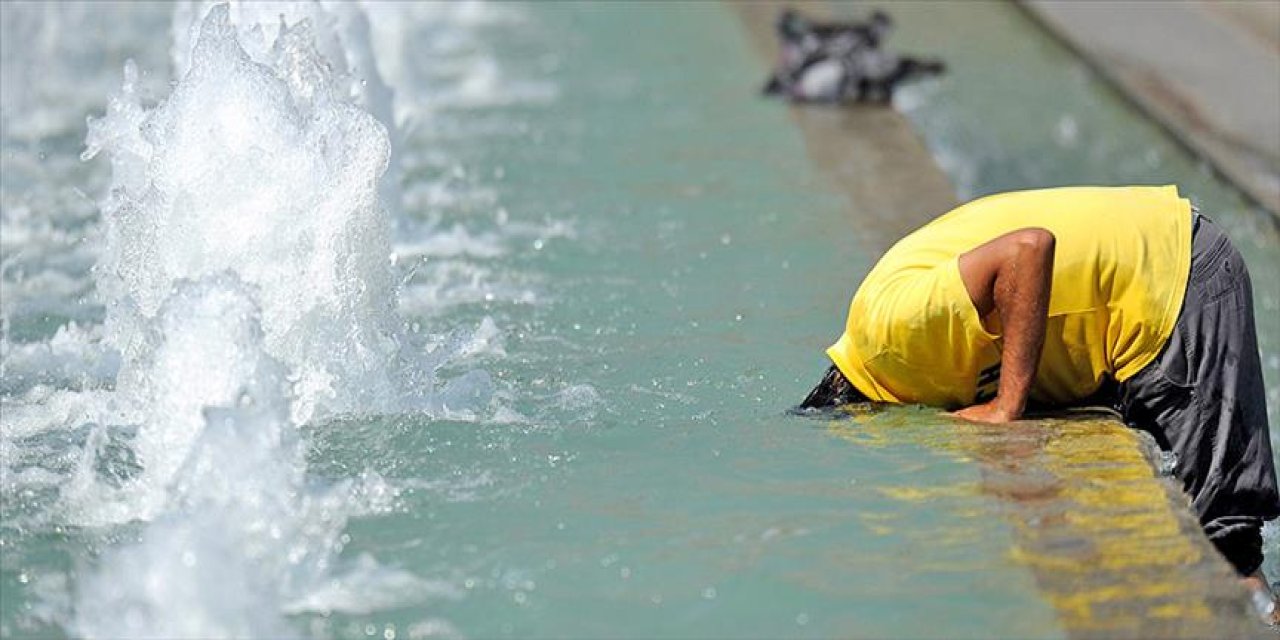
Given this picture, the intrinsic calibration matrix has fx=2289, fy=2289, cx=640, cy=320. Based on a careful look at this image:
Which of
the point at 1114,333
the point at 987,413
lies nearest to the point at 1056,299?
the point at 1114,333

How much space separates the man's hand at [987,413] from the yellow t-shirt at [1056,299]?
0.05 metres

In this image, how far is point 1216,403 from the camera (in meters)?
4.98

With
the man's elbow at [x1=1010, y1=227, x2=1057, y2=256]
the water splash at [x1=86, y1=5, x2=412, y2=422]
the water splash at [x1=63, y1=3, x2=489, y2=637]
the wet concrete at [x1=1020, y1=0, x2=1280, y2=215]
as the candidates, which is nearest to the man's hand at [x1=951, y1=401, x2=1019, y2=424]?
the man's elbow at [x1=1010, y1=227, x2=1057, y2=256]

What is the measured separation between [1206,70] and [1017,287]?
667 cm

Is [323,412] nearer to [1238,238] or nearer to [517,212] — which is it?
[517,212]

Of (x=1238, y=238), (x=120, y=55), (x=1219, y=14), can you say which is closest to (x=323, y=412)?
(x=1238, y=238)

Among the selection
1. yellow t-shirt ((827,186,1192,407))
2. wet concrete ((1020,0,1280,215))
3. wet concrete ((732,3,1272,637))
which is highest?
wet concrete ((1020,0,1280,215))

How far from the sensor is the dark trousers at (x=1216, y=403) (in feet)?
16.2

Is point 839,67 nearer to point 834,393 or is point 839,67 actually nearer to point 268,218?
point 268,218

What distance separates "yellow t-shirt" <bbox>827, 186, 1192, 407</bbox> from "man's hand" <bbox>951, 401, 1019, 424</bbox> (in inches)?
1.9

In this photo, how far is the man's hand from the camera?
4941 mm

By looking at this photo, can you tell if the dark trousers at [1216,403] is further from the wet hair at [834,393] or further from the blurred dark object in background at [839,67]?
the blurred dark object in background at [839,67]

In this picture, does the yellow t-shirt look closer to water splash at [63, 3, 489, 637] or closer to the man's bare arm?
the man's bare arm

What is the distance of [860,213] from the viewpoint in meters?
8.39
